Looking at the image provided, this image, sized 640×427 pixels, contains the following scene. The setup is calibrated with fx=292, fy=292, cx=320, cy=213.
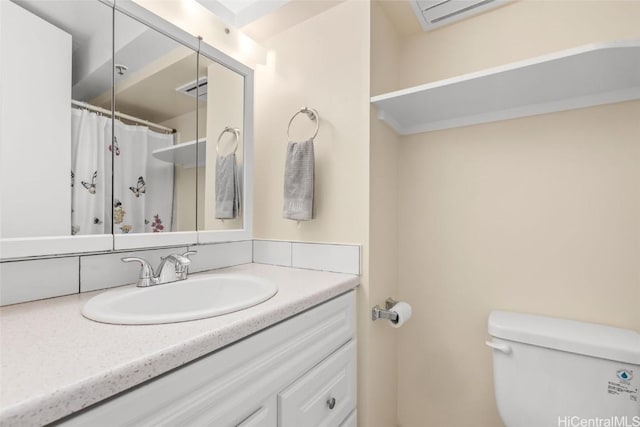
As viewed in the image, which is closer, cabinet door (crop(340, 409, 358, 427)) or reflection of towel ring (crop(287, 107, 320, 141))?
cabinet door (crop(340, 409, 358, 427))

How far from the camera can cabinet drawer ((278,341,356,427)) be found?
0.78 m

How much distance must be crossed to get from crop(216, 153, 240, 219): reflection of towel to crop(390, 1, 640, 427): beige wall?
67 cm

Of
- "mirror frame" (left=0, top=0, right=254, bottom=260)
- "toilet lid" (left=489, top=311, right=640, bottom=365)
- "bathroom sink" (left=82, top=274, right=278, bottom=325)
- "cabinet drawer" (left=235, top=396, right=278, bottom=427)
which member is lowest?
"cabinet drawer" (left=235, top=396, right=278, bottom=427)

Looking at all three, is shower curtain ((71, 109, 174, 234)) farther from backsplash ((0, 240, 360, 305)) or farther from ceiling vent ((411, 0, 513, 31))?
ceiling vent ((411, 0, 513, 31))


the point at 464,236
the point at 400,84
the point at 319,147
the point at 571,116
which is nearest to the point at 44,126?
the point at 319,147

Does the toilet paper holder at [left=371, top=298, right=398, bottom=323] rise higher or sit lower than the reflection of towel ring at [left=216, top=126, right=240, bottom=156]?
lower

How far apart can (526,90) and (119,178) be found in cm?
149

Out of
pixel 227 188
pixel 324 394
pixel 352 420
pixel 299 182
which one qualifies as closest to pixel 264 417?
pixel 324 394

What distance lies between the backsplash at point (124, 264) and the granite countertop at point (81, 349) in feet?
0.16

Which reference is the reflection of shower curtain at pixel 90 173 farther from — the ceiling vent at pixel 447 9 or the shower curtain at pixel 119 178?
the ceiling vent at pixel 447 9

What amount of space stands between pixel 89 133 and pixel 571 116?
172cm

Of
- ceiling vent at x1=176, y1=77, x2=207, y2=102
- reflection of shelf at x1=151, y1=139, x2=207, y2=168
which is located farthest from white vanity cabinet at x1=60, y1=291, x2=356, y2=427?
ceiling vent at x1=176, y1=77, x2=207, y2=102

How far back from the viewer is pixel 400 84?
4.93ft

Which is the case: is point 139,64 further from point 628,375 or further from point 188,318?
point 628,375
